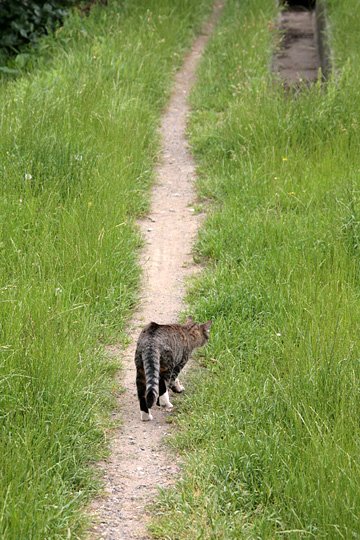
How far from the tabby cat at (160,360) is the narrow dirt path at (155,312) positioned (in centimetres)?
17

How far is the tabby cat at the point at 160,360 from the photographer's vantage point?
551 cm

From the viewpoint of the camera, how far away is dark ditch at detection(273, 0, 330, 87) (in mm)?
14297

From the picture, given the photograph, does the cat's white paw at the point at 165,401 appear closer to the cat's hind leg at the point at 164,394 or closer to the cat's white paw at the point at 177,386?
the cat's hind leg at the point at 164,394

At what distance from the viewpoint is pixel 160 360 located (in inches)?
223

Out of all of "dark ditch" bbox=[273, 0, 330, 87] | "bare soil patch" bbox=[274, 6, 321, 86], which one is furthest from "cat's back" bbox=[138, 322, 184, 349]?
"bare soil patch" bbox=[274, 6, 321, 86]

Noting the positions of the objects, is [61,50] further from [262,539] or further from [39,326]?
[262,539]

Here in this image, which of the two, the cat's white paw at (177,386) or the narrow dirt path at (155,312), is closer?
the narrow dirt path at (155,312)

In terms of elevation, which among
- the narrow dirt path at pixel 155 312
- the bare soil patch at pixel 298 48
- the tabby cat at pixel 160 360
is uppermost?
the tabby cat at pixel 160 360

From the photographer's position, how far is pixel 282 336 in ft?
20.1

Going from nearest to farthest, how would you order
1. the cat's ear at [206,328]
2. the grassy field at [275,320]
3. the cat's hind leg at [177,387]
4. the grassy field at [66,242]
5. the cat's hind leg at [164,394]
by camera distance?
1. the grassy field at [275,320]
2. the grassy field at [66,242]
3. the cat's hind leg at [164,394]
4. the cat's hind leg at [177,387]
5. the cat's ear at [206,328]

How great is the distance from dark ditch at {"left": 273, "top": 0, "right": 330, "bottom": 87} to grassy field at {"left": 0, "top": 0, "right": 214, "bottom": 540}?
1801 mm

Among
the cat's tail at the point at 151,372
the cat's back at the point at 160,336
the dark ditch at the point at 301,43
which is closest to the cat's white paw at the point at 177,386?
the cat's back at the point at 160,336

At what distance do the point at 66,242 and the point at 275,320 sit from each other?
5.64 ft

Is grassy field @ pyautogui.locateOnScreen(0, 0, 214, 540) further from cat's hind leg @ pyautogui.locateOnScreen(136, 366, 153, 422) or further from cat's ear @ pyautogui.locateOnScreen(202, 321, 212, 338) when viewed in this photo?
cat's ear @ pyautogui.locateOnScreen(202, 321, 212, 338)
